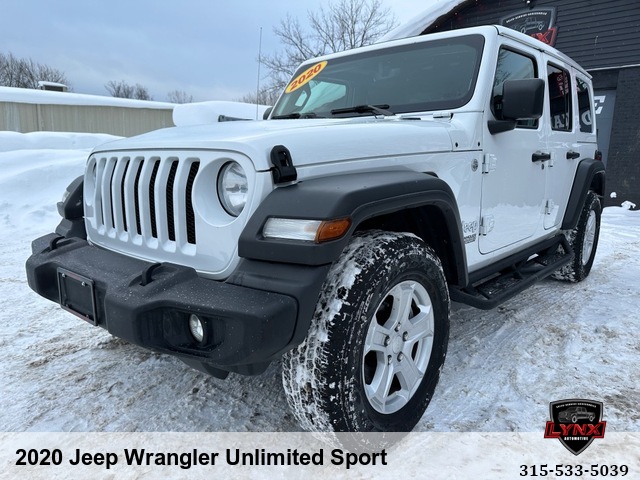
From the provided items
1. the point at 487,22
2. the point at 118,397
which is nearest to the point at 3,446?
the point at 118,397

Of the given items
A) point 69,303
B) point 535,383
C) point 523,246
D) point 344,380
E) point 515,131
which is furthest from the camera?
point 523,246

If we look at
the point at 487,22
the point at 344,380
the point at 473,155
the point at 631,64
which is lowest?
the point at 344,380

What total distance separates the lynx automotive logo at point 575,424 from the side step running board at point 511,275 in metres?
0.65

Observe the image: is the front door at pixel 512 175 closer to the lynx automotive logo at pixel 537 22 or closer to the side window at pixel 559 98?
the side window at pixel 559 98

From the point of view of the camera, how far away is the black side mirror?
2.53 m

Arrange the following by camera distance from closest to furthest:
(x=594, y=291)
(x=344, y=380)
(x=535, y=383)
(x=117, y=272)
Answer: (x=344, y=380), (x=117, y=272), (x=535, y=383), (x=594, y=291)

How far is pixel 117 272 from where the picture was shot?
1.98m

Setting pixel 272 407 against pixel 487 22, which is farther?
pixel 487 22

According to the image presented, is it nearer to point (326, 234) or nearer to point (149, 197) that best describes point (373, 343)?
point (326, 234)

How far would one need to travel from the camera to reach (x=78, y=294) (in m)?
2.05

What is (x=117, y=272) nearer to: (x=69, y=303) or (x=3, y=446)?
(x=69, y=303)

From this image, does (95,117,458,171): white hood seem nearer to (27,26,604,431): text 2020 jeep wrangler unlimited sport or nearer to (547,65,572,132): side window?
(27,26,604,431): text 2020 jeep wrangler unlimited sport

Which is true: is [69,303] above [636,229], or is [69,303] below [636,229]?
above

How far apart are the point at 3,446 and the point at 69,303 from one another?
0.66m
